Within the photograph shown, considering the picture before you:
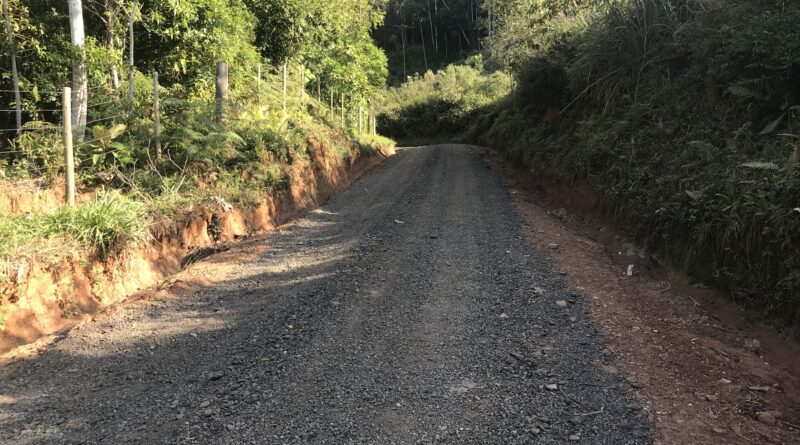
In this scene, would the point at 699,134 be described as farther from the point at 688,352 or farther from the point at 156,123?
the point at 156,123

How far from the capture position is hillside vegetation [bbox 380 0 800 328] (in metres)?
4.93

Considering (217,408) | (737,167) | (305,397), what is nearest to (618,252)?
(737,167)

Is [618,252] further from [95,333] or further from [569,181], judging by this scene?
[95,333]

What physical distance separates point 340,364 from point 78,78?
806 centimetres

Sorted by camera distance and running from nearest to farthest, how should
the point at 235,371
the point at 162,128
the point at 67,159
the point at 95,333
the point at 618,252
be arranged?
the point at 235,371 → the point at 95,333 → the point at 67,159 → the point at 618,252 → the point at 162,128

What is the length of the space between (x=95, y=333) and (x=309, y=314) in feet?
6.63

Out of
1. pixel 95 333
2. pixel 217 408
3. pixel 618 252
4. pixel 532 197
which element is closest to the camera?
pixel 217 408

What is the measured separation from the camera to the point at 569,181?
10703 millimetres

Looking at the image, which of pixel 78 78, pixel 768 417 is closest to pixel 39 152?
pixel 78 78

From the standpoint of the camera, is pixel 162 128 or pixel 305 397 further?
pixel 162 128

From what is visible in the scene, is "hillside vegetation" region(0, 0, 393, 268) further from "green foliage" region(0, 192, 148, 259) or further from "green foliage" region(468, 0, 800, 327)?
"green foliage" region(468, 0, 800, 327)

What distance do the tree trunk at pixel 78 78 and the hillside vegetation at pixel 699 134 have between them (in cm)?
918

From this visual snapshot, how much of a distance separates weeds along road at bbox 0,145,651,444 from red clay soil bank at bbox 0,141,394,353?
17.3 inches

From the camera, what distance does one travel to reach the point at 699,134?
7133mm
